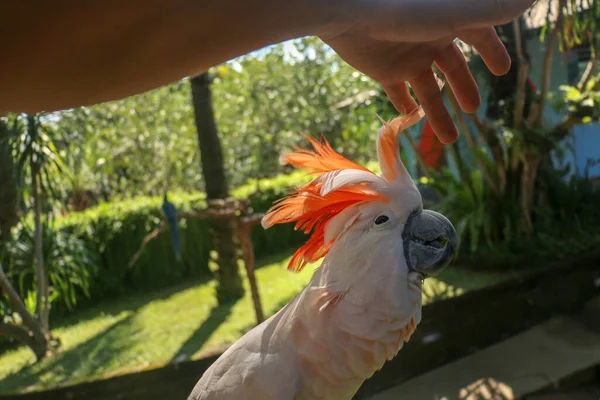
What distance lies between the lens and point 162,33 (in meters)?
0.55

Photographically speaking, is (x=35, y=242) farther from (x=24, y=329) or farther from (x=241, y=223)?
(x=241, y=223)

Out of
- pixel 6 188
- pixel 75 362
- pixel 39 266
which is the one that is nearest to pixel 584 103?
pixel 75 362

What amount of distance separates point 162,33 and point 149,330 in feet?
11.3

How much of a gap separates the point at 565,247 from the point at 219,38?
12.7 feet

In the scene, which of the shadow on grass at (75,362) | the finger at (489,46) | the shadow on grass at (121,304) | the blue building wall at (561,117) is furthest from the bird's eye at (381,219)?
the blue building wall at (561,117)

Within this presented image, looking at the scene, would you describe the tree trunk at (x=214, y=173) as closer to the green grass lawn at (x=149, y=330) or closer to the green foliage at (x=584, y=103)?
the green grass lawn at (x=149, y=330)

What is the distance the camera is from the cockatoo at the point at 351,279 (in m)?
1.12

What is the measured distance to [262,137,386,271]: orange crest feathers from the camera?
1.15 meters

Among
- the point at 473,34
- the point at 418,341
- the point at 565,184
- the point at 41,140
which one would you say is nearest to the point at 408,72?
the point at 473,34

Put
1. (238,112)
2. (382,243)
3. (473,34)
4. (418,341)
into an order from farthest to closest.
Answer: (238,112)
(418,341)
(382,243)
(473,34)

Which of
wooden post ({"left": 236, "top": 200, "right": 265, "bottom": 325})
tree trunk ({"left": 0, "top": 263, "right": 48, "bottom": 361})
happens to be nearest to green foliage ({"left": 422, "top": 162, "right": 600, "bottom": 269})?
wooden post ({"left": 236, "top": 200, "right": 265, "bottom": 325})

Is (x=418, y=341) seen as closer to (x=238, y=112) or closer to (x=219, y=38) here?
(x=219, y=38)

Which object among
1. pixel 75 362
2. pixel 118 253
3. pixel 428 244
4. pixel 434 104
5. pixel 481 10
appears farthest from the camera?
pixel 118 253

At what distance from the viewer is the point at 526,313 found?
356 cm
